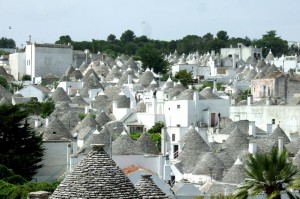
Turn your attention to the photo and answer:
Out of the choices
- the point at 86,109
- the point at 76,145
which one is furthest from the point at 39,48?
the point at 76,145

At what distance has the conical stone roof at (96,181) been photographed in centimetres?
1146

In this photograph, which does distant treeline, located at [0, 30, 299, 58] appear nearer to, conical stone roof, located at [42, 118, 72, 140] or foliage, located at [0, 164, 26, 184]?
conical stone roof, located at [42, 118, 72, 140]

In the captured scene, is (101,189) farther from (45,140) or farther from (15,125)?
(45,140)

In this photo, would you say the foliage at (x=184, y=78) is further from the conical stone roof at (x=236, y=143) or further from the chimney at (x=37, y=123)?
the conical stone roof at (x=236, y=143)

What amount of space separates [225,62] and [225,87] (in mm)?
21939

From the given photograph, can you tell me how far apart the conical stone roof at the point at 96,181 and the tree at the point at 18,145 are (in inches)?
1201

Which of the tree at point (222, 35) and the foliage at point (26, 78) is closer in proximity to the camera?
the foliage at point (26, 78)

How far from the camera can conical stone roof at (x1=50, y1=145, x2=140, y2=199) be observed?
1146 centimetres

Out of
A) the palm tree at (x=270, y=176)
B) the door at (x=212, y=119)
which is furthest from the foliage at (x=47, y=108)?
the palm tree at (x=270, y=176)

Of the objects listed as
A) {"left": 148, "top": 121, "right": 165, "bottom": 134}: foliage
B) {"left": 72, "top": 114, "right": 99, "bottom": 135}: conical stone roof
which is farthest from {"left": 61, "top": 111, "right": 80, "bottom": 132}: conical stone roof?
{"left": 148, "top": 121, "right": 165, "bottom": 134}: foliage

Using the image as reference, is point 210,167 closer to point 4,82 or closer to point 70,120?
point 70,120

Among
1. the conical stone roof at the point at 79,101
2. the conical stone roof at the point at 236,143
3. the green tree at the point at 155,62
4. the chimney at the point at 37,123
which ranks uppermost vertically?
the green tree at the point at 155,62

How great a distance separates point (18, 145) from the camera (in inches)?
1690

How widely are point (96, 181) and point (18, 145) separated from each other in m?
31.9
